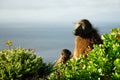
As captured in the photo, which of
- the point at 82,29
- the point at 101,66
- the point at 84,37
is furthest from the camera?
the point at 82,29

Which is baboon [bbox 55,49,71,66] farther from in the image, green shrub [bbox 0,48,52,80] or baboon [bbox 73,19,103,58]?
green shrub [bbox 0,48,52,80]

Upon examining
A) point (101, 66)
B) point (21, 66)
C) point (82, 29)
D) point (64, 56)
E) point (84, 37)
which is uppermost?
point (82, 29)

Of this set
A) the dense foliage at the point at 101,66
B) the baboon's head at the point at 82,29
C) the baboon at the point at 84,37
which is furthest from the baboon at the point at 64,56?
the dense foliage at the point at 101,66

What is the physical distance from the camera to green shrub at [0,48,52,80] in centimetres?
1181

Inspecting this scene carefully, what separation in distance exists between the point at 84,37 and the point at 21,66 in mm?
7840

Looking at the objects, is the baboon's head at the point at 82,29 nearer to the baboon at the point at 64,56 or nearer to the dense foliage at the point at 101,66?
the baboon at the point at 64,56

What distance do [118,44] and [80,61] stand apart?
1089 mm

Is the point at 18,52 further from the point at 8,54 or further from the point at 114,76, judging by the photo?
the point at 114,76

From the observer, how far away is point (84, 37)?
19453 mm

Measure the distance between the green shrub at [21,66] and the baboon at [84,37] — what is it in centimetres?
667

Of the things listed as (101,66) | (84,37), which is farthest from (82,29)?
(101,66)

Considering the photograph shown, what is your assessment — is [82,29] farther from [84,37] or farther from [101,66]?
[101,66]

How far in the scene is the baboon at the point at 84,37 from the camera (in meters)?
18.9

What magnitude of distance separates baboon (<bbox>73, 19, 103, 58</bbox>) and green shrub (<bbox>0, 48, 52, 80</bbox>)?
6.67 meters
